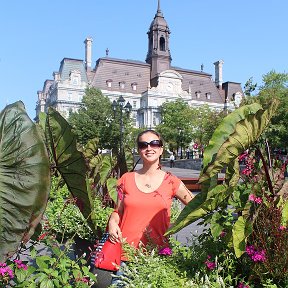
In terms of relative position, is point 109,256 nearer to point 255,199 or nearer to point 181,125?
point 255,199

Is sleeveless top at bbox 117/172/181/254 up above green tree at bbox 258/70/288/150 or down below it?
below

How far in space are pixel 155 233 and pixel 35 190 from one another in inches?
41.5

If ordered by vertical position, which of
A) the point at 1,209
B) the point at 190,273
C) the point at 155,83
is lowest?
the point at 190,273

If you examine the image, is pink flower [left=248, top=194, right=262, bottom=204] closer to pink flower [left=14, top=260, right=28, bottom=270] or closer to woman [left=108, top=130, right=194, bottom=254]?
woman [left=108, top=130, right=194, bottom=254]

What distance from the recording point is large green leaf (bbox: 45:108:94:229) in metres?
2.12

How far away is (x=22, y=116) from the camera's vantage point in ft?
5.51

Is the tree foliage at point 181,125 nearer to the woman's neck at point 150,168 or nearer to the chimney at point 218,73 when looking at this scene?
the chimney at point 218,73

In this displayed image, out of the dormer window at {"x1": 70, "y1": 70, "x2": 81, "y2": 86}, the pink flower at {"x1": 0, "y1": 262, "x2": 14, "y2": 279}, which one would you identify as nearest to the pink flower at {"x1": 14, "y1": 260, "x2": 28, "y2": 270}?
the pink flower at {"x1": 0, "y1": 262, "x2": 14, "y2": 279}

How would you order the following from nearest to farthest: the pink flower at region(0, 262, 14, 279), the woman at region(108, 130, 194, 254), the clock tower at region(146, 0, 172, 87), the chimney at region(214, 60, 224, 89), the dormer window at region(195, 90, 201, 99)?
the pink flower at region(0, 262, 14, 279), the woman at region(108, 130, 194, 254), the clock tower at region(146, 0, 172, 87), the dormer window at region(195, 90, 201, 99), the chimney at region(214, 60, 224, 89)

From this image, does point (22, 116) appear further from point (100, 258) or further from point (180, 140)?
point (180, 140)

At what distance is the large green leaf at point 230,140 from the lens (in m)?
1.94

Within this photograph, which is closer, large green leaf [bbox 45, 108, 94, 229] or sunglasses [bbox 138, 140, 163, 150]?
large green leaf [bbox 45, 108, 94, 229]

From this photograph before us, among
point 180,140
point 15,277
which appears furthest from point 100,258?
point 180,140

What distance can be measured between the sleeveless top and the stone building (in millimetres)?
61729
